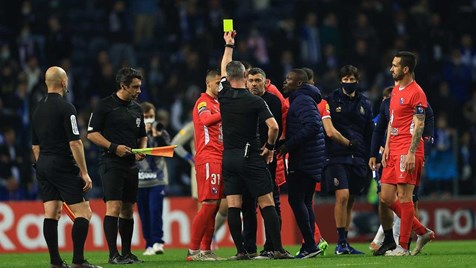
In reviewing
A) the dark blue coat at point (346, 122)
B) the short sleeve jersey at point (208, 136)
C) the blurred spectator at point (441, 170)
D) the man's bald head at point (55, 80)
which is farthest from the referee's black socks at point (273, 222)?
the blurred spectator at point (441, 170)

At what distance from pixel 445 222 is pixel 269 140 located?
1080 cm

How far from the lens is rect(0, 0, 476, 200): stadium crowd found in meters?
25.8

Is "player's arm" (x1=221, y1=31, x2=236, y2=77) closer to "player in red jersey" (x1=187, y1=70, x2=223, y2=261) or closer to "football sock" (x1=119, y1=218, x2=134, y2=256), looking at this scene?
"player in red jersey" (x1=187, y1=70, x2=223, y2=261)

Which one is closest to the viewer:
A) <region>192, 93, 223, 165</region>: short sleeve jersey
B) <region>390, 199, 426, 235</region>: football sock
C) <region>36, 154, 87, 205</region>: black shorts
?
<region>36, 154, 87, 205</region>: black shorts

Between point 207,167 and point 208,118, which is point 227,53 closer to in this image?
point 208,118

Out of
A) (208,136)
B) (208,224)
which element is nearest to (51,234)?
(208,224)

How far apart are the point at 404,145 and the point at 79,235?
4171 mm

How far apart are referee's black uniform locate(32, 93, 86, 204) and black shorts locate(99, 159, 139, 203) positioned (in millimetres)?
1396

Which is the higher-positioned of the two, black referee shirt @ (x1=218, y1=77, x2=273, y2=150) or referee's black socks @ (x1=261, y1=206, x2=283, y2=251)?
black referee shirt @ (x1=218, y1=77, x2=273, y2=150)

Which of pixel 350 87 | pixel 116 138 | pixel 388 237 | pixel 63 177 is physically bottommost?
pixel 388 237

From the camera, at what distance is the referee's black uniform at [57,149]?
46.5 ft

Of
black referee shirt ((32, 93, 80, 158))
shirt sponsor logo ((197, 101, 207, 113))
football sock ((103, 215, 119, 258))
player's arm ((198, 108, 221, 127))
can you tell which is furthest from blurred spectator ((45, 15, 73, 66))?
black referee shirt ((32, 93, 80, 158))

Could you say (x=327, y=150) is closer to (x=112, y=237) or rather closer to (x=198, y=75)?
(x=112, y=237)

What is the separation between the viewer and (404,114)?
619 inches
